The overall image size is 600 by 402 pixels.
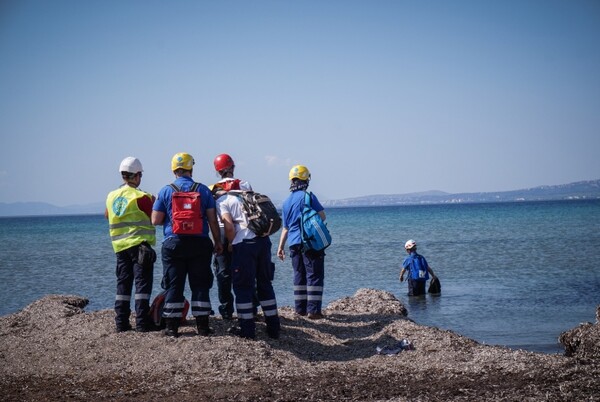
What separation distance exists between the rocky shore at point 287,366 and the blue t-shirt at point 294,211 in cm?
127

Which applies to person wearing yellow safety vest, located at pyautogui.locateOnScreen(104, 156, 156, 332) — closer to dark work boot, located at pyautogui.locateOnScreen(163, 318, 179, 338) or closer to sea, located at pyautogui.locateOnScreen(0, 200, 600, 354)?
dark work boot, located at pyautogui.locateOnScreen(163, 318, 179, 338)

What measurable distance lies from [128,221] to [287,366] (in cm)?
298

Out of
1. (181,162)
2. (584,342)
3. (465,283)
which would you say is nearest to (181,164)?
(181,162)

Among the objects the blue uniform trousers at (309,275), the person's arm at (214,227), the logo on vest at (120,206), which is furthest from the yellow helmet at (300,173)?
the logo on vest at (120,206)

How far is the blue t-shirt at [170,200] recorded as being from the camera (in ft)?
27.6

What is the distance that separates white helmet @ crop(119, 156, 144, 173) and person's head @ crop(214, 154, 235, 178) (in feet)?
3.40

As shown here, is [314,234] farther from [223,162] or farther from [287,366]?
[287,366]

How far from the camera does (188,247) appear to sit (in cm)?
831

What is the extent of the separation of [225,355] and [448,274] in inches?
559

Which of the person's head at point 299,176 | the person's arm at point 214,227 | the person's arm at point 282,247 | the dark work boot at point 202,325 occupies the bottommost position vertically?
the dark work boot at point 202,325

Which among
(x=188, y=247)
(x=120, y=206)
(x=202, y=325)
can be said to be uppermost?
(x=120, y=206)

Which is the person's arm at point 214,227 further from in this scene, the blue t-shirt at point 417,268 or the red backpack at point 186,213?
the blue t-shirt at point 417,268

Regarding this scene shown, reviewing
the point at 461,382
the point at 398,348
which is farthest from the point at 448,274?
the point at 461,382

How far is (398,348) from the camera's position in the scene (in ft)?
27.6
